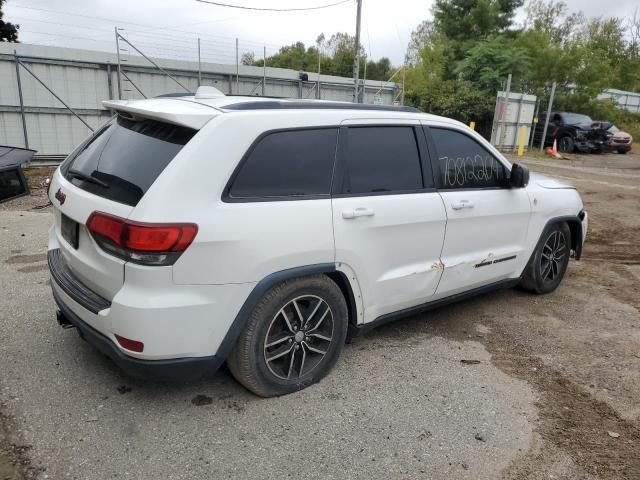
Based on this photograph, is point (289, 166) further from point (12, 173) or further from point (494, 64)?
point (494, 64)

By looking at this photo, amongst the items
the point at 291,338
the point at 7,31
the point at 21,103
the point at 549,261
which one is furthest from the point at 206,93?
the point at 7,31

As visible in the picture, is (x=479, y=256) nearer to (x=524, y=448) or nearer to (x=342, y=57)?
(x=524, y=448)

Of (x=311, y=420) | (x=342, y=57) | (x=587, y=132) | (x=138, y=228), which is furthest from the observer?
(x=342, y=57)

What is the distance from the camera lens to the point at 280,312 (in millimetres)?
2947

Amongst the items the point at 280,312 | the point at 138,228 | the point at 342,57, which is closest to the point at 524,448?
the point at 280,312

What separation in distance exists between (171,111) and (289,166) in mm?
705

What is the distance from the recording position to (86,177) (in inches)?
117

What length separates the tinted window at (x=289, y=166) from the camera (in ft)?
9.16

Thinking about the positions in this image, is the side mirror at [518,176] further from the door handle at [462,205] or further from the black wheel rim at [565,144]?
the black wheel rim at [565,144]

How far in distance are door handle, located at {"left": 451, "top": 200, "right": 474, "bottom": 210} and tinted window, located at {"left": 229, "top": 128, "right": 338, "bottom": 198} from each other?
1099 millimetres

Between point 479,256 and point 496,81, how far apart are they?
23.2 meters

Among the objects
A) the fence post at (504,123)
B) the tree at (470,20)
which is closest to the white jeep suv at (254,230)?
the fence post at (504,123)

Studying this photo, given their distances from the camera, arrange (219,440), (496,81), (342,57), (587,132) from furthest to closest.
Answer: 1. (342,57)
2. (496,81)
3. (587,132)
4. (219,440)

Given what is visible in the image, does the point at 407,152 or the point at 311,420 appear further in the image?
the point at 407,152
